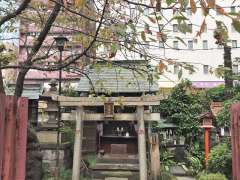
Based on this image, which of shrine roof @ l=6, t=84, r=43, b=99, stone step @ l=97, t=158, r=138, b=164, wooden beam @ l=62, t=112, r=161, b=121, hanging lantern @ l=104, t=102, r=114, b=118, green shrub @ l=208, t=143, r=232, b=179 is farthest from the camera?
stone step @ l=97, t=158, r=138, b=164

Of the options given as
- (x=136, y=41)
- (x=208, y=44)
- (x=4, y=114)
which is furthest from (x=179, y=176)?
(x=208, y=44)

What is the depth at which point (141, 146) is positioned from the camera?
13414mm

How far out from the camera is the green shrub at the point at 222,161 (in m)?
13.4

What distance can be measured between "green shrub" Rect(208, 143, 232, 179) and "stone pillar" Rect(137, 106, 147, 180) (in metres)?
2.54

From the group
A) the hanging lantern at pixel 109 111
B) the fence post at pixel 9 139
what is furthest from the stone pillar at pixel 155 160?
the fence post at pixel 9 139

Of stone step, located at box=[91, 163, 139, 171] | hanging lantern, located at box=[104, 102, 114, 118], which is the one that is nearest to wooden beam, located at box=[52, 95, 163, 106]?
hanging lantern, located at box=[104, 102, 114, 118]

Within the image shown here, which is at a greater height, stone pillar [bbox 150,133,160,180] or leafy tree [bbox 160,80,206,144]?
leafy tree [bbox 160,80,206,144]

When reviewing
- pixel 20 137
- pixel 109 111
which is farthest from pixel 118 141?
pixel 20 137

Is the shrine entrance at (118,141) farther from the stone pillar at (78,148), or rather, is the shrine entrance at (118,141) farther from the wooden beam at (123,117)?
the stone pillar at (78,148)

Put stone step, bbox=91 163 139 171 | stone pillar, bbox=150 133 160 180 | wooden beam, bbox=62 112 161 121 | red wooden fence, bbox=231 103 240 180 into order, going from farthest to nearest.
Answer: stone step, bbox=91 163 139 171 → stone pillar, bbox=150 133 160 180 → wooden beam, bbox=62 112 161 121 → red wooden fence, bbox=231 103 240 180

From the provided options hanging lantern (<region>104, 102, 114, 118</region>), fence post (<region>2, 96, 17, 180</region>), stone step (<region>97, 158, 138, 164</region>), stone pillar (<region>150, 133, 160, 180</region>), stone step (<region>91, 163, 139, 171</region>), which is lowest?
stone step (<region>91, 163, 139, 171</region>)

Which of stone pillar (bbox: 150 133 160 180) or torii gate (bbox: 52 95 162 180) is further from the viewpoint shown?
stone pillar (bbox: 150 133 160 180)

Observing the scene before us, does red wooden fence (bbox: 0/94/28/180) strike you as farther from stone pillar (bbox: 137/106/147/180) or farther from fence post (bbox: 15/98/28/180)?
stone pillar (bbox: 137/106/147/180)

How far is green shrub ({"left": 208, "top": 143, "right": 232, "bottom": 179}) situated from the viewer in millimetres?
13398
